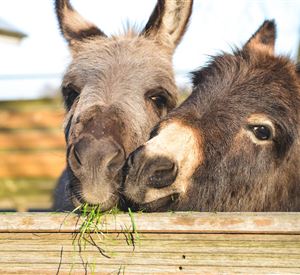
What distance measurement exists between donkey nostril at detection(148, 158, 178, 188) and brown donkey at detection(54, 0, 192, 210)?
0.33m

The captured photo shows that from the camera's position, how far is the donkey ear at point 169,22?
175 inches

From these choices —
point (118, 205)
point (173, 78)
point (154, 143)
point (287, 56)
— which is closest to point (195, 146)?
point (154, 143)

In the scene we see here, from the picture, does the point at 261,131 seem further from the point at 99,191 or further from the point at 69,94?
the point at 69,94

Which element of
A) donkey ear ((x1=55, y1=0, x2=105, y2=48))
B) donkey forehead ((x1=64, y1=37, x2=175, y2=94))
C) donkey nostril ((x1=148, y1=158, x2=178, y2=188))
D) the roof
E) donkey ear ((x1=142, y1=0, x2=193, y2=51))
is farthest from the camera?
the roof

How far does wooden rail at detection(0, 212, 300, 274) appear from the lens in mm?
2203

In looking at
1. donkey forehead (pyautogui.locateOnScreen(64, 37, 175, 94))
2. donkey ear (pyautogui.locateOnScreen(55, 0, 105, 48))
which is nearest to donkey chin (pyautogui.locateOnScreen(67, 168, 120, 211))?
donkey forehead (pyautogui.locateOnScreen(64, 37, 175, 94))

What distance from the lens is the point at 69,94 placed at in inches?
162

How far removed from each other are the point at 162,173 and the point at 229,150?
465 mm

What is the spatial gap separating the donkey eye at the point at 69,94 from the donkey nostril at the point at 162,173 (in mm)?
1453

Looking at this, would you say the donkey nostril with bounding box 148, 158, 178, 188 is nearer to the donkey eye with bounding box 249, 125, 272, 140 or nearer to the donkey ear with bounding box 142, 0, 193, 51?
the donkey eye with bounding box 249, 125, 272, 140

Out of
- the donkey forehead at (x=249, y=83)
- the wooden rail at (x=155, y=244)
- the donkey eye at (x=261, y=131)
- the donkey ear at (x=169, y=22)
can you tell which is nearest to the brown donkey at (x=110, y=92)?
the donkey ear at (x=169, y=22)

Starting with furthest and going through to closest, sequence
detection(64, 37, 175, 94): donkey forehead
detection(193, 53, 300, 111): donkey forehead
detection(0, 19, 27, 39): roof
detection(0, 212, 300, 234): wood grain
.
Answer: detection(0, 19, 27, 39): roof, detection(64, 37, 175, 94): donkey forehead, detection(193, 53, 300, 111): donkey forehead, detection(0, 212, 300, 234): wood grain

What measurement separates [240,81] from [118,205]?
106 cm

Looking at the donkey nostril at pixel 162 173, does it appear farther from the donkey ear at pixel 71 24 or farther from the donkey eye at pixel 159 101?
the donkey ear at pixel 71 24
